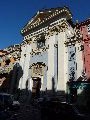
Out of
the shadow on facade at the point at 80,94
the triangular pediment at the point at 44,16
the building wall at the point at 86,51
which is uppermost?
the triangular pediment at the point at 44,16

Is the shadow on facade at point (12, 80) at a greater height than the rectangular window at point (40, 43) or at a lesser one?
lesser

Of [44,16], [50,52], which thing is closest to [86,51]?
[50,52]

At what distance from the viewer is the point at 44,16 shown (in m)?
30.8

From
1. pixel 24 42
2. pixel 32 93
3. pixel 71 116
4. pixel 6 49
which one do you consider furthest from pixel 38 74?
pixel 71 116

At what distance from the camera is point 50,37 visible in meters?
28.8

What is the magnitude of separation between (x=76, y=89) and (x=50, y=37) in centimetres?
923

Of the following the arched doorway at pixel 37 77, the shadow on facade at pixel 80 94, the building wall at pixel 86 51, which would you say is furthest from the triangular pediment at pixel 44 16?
the shadow on facade at pixel 80 94

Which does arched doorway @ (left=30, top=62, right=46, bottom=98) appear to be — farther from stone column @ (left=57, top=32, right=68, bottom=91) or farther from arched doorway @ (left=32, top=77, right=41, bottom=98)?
stone column @ (left=57, top=32, right=68, bottom=91)

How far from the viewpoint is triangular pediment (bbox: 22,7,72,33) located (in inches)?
1094

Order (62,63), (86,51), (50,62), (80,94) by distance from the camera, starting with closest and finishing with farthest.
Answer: (80,94) → (86,51) → (62,63) → (50,62)

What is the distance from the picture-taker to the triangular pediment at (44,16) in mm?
27797

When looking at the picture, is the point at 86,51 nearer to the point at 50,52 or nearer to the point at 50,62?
the point at 50,62

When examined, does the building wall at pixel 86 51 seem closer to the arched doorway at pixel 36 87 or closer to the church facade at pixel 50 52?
the church facade at pixel 50 52

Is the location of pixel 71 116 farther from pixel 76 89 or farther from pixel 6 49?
pixel 6 49
